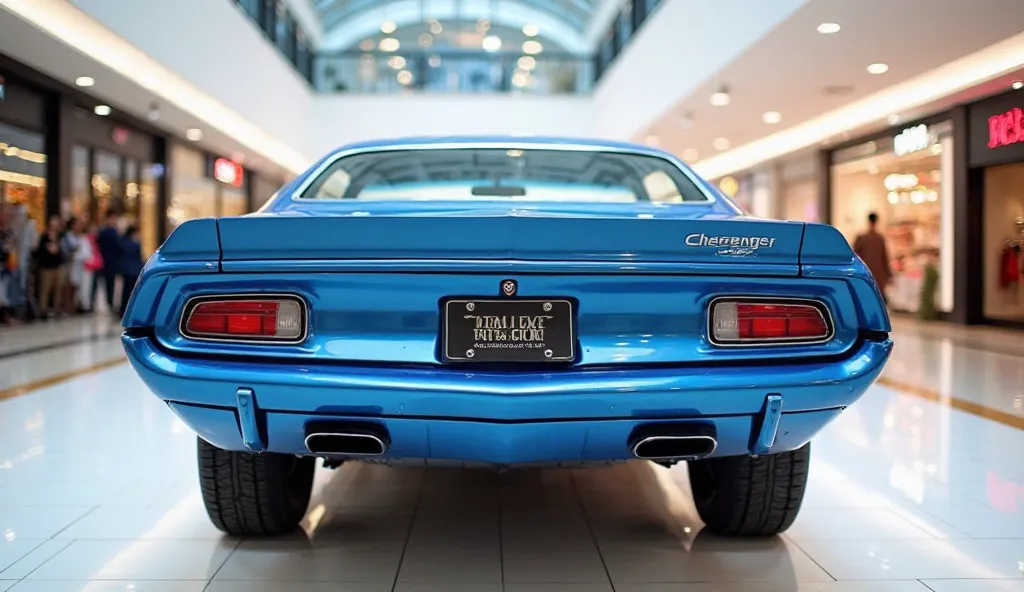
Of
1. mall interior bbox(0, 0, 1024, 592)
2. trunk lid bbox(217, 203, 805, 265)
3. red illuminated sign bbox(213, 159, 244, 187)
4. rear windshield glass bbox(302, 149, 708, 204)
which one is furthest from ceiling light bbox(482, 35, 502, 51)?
trunk lid bbox(217, 203, 805, 265)

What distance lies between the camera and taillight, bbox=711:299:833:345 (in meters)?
2.05

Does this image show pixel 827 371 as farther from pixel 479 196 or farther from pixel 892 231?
pixel 892 231

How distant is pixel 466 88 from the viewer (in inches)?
888

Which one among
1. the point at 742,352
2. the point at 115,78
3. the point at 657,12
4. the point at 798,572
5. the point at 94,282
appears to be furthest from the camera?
the point at 657,12

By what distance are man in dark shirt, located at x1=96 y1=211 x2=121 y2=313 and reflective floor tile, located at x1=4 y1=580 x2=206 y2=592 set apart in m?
10.7

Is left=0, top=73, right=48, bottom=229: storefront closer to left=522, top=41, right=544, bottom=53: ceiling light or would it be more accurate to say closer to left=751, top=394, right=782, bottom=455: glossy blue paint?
left=751, top=394, right=782, bottom=455: glossy blue paint

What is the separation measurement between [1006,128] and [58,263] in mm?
12362

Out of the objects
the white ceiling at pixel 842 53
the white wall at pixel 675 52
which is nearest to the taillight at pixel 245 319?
the white ceiling at pixel 842 53

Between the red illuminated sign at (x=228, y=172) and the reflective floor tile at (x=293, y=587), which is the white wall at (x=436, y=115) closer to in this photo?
the red illuminated sign at (x=228, y=172)

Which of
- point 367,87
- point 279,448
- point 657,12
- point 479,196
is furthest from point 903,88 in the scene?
point 367,87

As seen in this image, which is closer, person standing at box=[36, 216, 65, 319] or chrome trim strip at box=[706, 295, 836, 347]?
chrome trim strip at box=[706, 295, 836, 347]

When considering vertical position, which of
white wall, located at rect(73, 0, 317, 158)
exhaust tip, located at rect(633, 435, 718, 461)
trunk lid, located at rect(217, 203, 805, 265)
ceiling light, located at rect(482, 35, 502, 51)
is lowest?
exhaust tip, located at rect(633, 435, 718, 461)

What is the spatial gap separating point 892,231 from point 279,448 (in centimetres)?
1414

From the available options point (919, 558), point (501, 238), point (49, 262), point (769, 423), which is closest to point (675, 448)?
point (769, 423)
